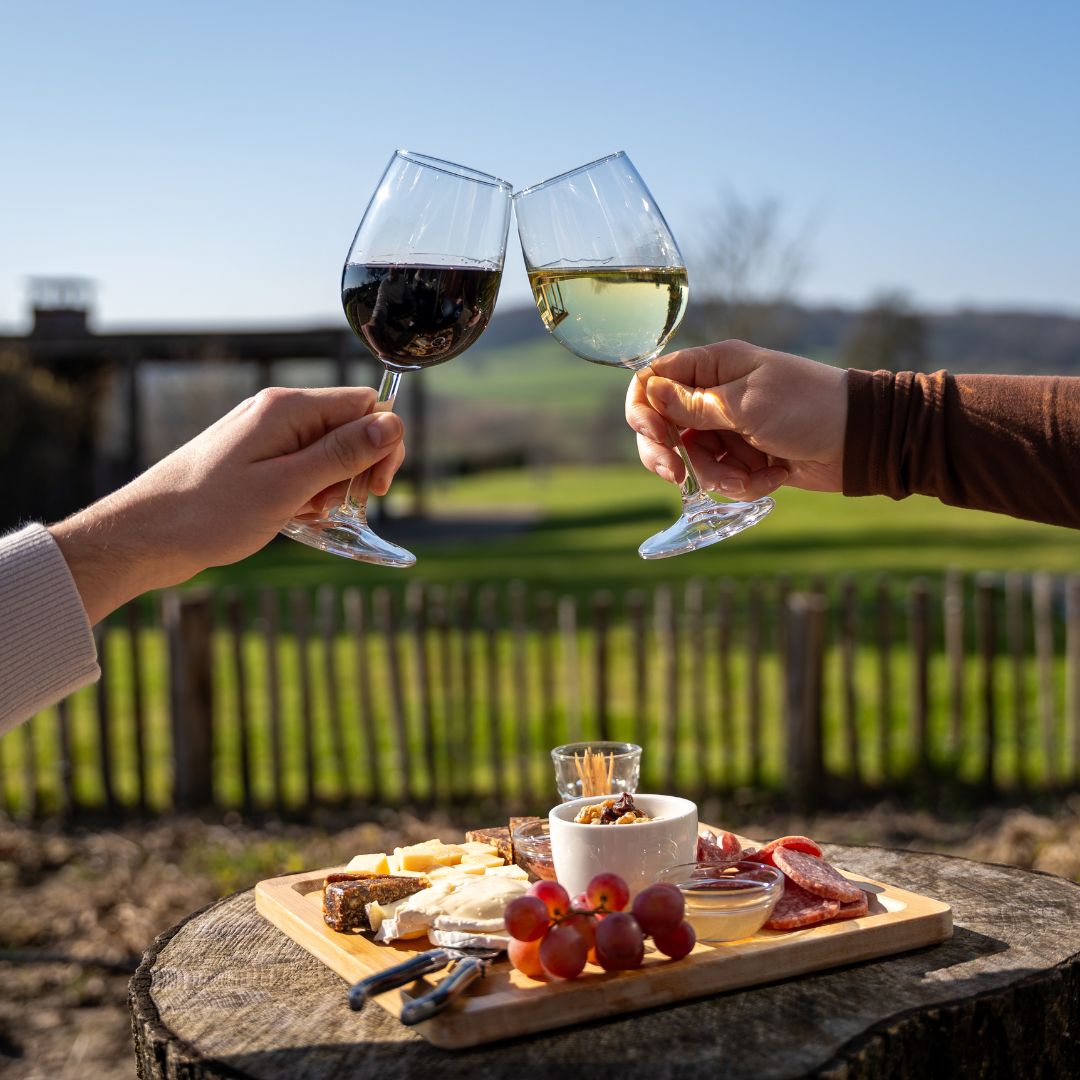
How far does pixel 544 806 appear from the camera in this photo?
7.02 meters

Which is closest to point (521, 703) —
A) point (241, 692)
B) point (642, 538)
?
point (241, 692)

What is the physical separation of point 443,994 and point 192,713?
5537mm

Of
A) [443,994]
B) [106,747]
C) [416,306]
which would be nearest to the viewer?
[443,994]

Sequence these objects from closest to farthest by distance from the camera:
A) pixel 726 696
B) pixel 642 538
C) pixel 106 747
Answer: pixel 106 747 < pixel 726 696 < pixel 642 538

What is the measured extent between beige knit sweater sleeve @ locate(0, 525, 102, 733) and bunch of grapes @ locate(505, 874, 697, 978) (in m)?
0.90

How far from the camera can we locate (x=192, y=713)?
23.4 feet

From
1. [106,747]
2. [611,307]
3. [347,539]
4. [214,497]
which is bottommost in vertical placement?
[106,747]

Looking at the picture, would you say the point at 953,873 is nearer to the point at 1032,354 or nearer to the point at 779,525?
the point at 779,525

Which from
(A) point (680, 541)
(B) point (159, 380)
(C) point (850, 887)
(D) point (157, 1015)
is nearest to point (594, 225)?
(A) point (680, 541)

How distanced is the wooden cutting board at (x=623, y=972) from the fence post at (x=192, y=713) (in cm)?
486

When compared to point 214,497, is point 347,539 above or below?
below

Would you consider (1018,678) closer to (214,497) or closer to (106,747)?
(106,747)

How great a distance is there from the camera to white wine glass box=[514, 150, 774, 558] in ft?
7.84

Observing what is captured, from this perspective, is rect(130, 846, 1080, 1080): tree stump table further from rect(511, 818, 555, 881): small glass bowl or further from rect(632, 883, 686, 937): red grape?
rect(511, 818, 555, 881): small glass bowl
